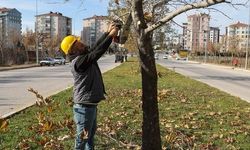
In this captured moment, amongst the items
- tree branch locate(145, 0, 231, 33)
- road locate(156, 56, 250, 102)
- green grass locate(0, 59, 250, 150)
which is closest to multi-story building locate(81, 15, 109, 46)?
tree branch locate(145, 0, 231, 33)

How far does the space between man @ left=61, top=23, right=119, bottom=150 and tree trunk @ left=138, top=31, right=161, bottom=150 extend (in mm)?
509

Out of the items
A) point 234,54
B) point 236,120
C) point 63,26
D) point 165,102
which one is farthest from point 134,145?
point 63,26

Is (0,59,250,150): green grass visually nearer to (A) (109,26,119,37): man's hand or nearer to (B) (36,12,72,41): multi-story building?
(A) (109,26,119,37): man's hand

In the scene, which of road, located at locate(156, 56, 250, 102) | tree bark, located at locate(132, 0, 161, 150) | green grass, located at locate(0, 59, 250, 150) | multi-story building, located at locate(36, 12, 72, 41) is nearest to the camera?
tree bark, located at locate(132, 0, 161, 150)

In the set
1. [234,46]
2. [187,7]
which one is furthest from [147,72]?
[234,46]

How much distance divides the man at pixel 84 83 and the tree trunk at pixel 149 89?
1.67 feet

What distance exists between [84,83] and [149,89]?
2.52ft

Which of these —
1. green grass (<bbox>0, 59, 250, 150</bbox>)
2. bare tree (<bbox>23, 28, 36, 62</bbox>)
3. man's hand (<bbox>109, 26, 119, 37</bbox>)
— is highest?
bare tree (<bbox>23, 28, 36, 62</bbox>)

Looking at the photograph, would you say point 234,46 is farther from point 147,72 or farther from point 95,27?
point 147,72

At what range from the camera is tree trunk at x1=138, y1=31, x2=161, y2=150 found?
5.77 m

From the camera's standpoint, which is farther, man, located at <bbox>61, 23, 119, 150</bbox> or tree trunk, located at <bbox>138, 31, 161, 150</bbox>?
tree trunk, located at <bbox>138, 31, 161, 150</bbox>

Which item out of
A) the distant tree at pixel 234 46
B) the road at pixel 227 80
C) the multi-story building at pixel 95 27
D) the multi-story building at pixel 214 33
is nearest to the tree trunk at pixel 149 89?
the multi-story building at pixel 95 27

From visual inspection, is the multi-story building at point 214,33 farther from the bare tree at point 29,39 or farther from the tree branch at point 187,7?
the bare tree at point 29,39

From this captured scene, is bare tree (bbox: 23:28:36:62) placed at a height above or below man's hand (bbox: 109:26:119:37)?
above
